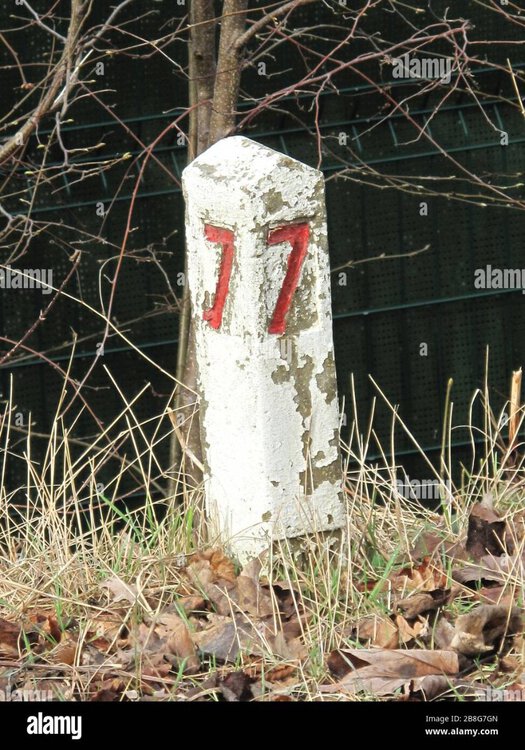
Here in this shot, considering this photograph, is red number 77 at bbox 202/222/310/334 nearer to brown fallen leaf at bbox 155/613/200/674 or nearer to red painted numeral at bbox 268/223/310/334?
red painted numeral at bbox 268/223/310/334

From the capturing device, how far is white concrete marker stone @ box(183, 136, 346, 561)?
3203 mm

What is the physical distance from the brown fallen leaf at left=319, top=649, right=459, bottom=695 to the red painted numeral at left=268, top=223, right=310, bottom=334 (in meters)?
0.90

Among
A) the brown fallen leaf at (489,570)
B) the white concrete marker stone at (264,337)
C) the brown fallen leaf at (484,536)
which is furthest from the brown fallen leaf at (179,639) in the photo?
the brown fallen leaf at (484,536)

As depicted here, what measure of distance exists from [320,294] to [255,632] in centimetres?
92

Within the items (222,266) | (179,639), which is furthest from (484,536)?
(222,266)

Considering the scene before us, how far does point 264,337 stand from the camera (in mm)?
3240

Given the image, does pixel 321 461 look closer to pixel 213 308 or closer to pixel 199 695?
pixel 213 308

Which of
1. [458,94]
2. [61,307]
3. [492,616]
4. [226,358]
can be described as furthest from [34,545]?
[458,94]

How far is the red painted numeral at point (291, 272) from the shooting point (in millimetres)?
3242

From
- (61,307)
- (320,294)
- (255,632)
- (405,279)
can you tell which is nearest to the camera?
(255,632)

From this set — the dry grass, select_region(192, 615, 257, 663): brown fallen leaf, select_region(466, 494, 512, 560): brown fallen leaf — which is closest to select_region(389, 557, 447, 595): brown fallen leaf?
the dry grass

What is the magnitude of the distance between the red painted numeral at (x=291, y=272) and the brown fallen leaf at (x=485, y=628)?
0.91m

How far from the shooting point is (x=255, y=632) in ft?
10.1

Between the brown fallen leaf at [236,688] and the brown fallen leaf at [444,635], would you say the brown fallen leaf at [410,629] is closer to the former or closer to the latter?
the brown fallen leaf at [444,635]
